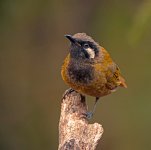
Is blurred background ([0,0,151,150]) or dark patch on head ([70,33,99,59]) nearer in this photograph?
dark patch on head ([70,33,99,59])

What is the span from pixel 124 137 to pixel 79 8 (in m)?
1.82

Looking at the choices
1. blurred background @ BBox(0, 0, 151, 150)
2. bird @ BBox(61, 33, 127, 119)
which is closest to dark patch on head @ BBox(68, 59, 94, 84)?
bird @ BBox(61, 33, 127, 119)

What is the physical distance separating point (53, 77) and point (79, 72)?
384 centimetres

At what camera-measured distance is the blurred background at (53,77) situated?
11.5 m

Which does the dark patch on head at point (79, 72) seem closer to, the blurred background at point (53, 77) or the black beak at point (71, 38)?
the black beak at point (71, 38)

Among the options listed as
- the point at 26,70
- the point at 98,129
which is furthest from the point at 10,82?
the point at 98,129

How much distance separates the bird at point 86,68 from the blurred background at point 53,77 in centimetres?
250

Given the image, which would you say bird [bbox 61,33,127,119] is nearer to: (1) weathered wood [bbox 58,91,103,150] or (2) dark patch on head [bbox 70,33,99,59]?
(2) dark patch on head [bbox 70,33,99,59]

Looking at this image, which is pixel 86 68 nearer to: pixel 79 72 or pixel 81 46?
pixel 79 72

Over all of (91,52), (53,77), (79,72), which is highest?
(91,52)

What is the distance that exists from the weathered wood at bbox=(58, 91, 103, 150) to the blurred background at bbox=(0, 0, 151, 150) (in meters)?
3.37

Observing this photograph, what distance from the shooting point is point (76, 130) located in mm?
7293

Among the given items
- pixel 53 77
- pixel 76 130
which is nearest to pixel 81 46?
pixel 76 130

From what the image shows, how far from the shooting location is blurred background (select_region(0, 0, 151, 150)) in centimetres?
1149
